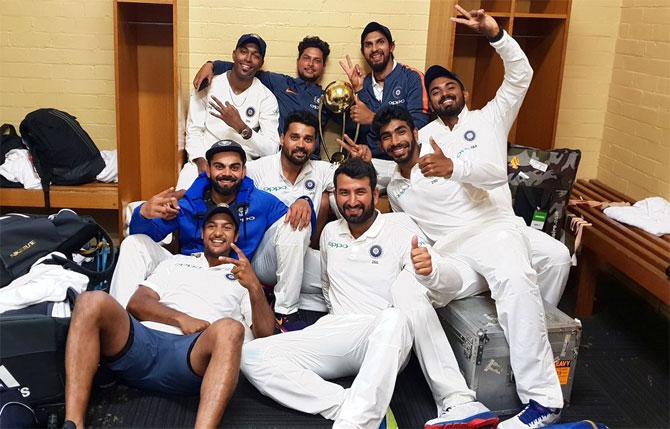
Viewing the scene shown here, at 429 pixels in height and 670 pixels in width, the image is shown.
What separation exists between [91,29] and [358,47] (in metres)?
1.72

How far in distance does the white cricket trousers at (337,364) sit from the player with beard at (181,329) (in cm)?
20

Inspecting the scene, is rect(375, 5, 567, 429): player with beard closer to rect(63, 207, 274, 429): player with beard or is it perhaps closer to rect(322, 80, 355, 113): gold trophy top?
rect(322, 80, 355, 113): gold trophy top

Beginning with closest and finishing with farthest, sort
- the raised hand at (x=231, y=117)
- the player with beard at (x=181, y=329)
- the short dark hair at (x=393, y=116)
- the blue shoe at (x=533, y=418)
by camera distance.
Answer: the player with beard at (x=181, y=329)
the blue shoe at (x=533, y=418)
the short dark hair at (x=393, y=116)
the raised hand at (x=231, y=117)

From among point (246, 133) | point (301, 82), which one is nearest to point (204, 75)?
point (246, 133)

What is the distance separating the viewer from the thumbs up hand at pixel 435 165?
2891 mm

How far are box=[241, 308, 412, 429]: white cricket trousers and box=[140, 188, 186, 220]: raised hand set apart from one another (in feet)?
2.60

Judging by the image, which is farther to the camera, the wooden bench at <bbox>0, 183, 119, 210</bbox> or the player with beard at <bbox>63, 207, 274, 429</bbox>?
the wooden bench at <bbox>0, 183, 119, 210</bbox>

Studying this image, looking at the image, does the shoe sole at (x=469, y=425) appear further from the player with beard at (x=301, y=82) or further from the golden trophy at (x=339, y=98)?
the player with beard at (x=301, y=82)

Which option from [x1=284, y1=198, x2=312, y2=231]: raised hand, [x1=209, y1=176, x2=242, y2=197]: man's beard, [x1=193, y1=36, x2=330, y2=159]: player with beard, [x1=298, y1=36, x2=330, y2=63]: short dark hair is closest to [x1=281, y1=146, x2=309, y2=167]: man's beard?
[x1=284, y1=198, x2=312, y2=231]: raised hand

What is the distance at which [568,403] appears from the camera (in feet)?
9.45

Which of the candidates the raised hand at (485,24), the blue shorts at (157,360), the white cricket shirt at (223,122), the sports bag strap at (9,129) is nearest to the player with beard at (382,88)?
the white cricket shirt at (223,122)

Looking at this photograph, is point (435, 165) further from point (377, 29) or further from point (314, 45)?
point (314, 45)

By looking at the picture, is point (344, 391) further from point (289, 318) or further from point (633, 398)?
point (633, 398)

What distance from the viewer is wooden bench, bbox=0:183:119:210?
3893mm
